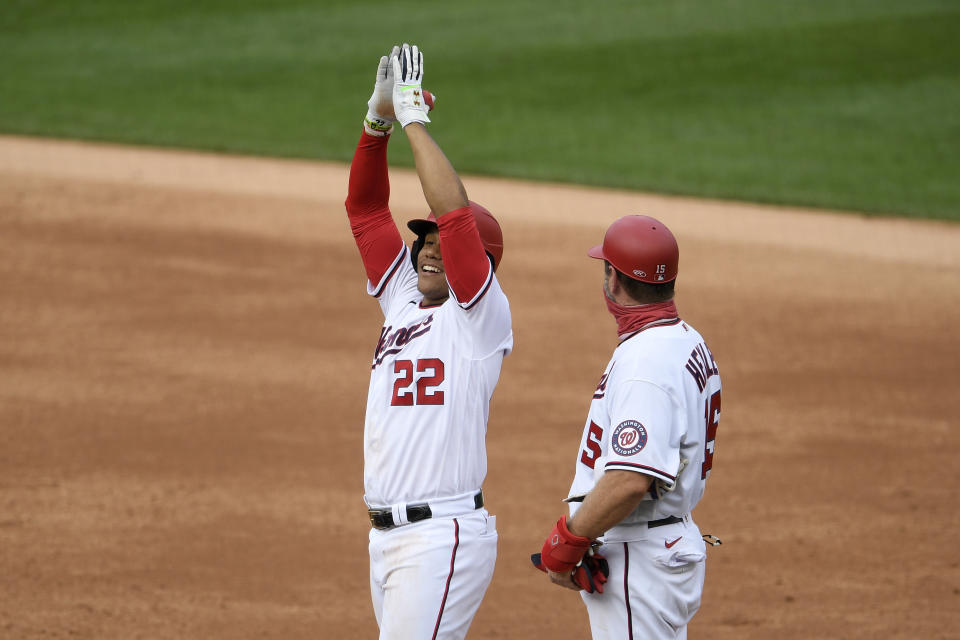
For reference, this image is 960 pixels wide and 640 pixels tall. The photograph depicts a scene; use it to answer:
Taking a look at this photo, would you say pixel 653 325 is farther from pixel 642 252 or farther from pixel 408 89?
pixel 408 89

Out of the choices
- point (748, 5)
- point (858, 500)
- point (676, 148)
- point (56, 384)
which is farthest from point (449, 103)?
point (858, 500)

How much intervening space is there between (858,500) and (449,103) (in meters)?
13.7

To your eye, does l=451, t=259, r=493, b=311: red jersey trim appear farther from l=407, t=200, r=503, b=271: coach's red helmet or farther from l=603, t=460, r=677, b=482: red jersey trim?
l=603, t=460, r=677, b=482: red jersey trim

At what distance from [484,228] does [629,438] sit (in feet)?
3.07

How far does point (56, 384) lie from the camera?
809 centimetres

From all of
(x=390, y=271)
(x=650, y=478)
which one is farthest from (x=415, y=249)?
(x=650, y=478)

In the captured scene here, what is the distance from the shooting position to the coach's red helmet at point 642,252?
357cm

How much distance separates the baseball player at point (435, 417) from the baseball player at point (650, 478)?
311mm

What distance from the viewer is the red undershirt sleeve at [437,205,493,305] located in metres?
3.51

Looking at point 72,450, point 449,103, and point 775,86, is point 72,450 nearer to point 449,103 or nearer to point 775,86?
point 449,103

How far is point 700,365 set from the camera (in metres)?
3.58

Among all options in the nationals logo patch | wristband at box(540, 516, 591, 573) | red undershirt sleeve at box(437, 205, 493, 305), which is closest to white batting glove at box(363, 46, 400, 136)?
red undershirt sleeve at box(437, 205, 493, 305)

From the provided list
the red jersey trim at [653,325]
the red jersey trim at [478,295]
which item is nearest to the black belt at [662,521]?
the red jersey trim at [653,325]

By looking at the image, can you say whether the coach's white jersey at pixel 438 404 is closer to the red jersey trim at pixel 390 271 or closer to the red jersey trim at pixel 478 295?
the red jersey trim at pixel 478 295
